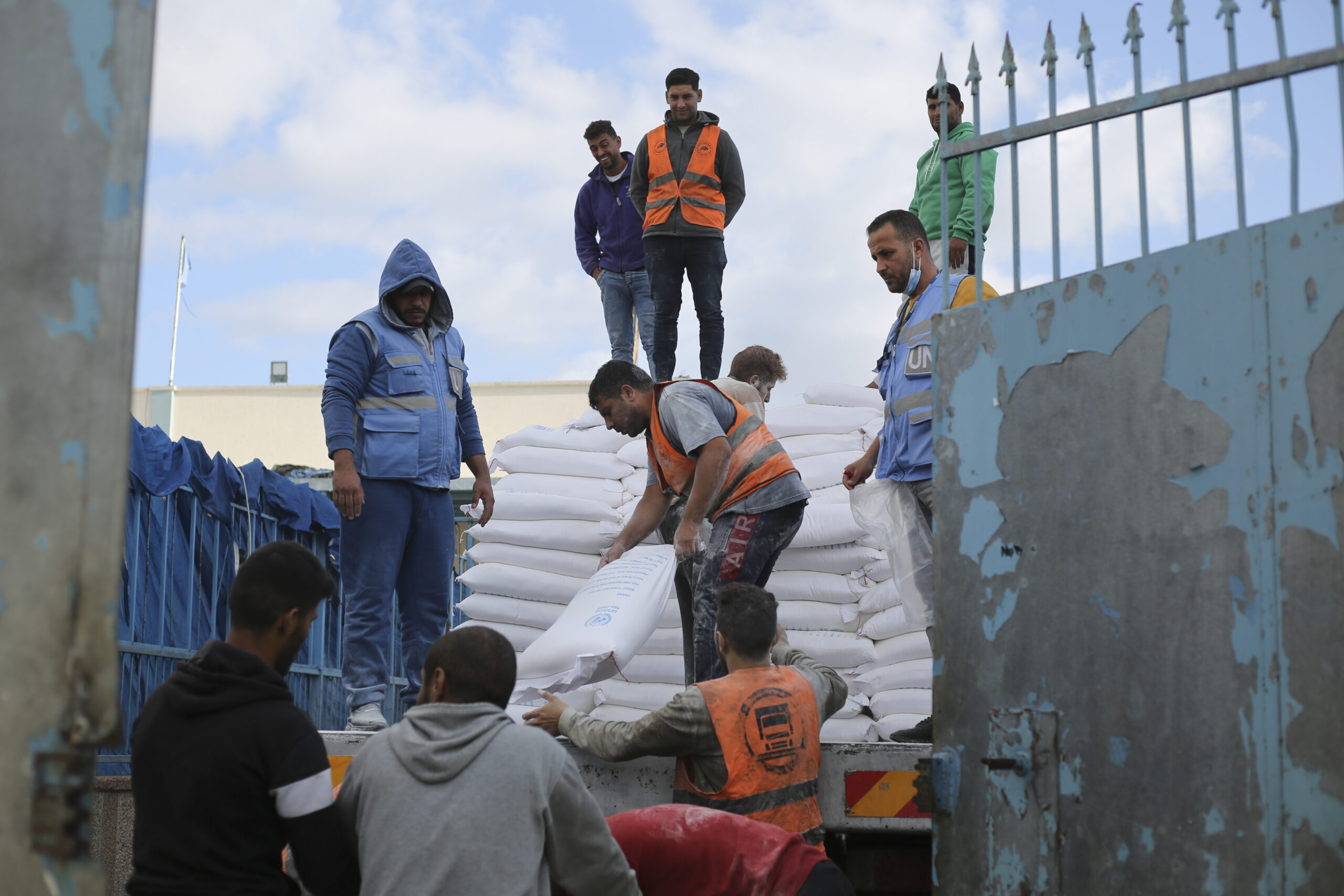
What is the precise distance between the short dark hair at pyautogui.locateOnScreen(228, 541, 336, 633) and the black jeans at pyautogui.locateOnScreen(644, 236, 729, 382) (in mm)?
3930

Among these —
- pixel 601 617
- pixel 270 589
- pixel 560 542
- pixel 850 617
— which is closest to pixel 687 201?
pixel 560 542

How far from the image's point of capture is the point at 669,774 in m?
2.98

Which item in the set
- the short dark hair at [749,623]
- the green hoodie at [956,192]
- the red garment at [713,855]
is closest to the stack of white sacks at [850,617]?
the short dark hair at [749,623]

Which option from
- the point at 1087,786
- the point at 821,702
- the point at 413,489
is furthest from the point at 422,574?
the point at 1087,786

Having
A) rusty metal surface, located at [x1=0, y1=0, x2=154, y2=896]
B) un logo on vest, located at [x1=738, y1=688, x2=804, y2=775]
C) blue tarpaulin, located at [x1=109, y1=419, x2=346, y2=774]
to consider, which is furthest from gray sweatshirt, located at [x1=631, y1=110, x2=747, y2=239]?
rusty metal surface, located at [x1=0, y1=0, x2=154, y2=896]

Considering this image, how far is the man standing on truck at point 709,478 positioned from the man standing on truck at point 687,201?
6.49ft

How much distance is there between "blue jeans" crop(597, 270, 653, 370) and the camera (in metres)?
6.35

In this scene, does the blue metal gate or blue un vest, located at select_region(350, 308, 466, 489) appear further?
blue un vest, located at select_region(350, 308, 466, 489)

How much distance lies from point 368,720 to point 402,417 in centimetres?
107

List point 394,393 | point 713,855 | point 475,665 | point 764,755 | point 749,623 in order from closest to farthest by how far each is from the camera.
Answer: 1. point 475,665
2. point 713,855
3. point 764,755
4. point 749,623
5. point 394,393

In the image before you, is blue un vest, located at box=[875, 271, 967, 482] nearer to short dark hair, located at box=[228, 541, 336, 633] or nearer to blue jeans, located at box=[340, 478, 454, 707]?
blue jeans, located at box=[340, 478, 454, 707]

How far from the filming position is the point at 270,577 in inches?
82.7

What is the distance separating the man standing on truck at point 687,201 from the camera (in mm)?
5754

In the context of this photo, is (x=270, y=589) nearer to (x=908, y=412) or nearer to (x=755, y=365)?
(x=908, y=412)
